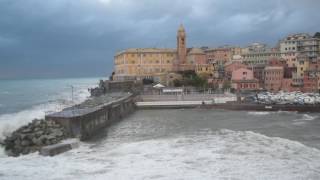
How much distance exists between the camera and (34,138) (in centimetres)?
3139

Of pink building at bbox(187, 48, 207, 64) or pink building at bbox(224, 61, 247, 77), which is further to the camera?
pink building at bbox(187, 48, 207, 64)

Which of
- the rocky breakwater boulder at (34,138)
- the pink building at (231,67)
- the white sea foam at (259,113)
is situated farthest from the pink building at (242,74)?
the rocky breakwater boulder at (34,138)

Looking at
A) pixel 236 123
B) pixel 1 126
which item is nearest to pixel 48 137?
pixel 1 126

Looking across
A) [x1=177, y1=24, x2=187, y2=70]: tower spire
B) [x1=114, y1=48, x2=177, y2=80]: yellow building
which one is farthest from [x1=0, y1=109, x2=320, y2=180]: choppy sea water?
[x1=177, y1=24, x2=187, y2=70]: tower spire

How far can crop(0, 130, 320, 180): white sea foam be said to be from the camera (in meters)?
22.1

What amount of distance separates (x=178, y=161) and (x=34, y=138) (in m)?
11.7

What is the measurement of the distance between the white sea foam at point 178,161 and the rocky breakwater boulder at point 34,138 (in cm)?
193

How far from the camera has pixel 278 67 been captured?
3408 inches

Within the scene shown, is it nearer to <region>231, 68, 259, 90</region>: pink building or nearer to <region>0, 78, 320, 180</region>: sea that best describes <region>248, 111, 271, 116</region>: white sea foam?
<region>0, 78, 320, 180</region>: sea

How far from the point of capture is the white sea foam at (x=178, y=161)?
22.1m

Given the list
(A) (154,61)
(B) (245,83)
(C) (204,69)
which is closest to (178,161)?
(B) (245,83)

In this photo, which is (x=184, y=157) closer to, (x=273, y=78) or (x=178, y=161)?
(x=178, y=161)

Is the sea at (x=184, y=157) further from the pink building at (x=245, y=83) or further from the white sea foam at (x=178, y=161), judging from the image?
the pink building at (x=245, y=83)

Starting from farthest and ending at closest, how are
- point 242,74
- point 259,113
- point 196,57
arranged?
1. point 196,57
2. point 242,74
3. point 259,113
